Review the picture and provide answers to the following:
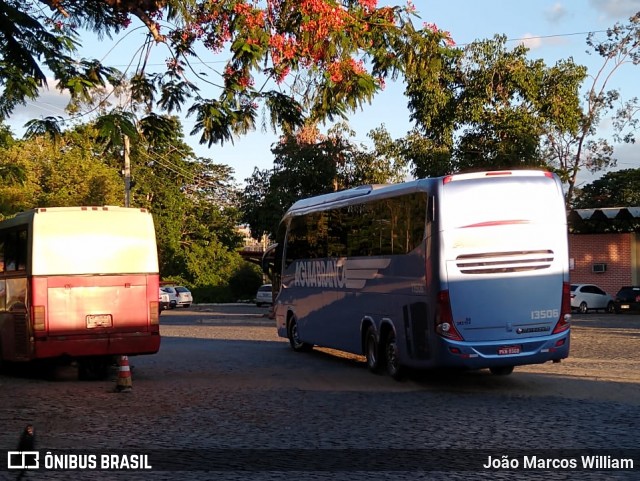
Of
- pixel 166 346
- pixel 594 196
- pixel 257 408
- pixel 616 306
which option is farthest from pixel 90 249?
pixel 594 196

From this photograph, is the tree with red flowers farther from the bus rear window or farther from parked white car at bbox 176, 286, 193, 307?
parked white car at bbox 176, 286, 193, 307

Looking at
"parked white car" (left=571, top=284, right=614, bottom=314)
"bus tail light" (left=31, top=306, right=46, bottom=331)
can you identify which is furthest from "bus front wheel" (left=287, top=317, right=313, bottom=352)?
"parked white car" (left=571, top=284, right=614, bottom=314)

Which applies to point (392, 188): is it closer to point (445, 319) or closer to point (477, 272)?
point (477, 272)

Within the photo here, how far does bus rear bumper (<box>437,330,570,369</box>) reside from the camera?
1459 centimetres

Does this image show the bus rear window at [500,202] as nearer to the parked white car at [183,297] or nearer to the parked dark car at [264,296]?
the parked dark car at [264,296]

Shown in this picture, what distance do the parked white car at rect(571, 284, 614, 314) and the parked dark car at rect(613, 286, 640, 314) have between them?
1.95 metres

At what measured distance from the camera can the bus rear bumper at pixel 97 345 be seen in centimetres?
1619

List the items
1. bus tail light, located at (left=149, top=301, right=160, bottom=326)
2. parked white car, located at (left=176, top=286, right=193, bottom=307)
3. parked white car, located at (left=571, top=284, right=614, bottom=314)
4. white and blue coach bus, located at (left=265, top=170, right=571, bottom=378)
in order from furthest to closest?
1. parked white car, located at (left=176, top=286, right=193, bottom=307)
2. parked white car, located at (left=571, top=284, right=614, bottom=314)
3. bus tail light, located at (left=149, top=301, right=160, bottom=326)
4. white and blue coach bus, located at (left=265, top=170, right=571, bottom=378)

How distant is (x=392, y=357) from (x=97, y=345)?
4.96 meters

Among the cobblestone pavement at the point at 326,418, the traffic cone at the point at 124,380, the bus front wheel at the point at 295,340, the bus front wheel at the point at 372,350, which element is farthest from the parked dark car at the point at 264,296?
the traffic cone at the point at 124,380

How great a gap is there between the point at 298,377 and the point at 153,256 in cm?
331

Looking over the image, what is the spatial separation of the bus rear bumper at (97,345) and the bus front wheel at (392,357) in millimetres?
3989

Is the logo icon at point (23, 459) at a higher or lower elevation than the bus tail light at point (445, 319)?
lower

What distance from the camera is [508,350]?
14.8 m
